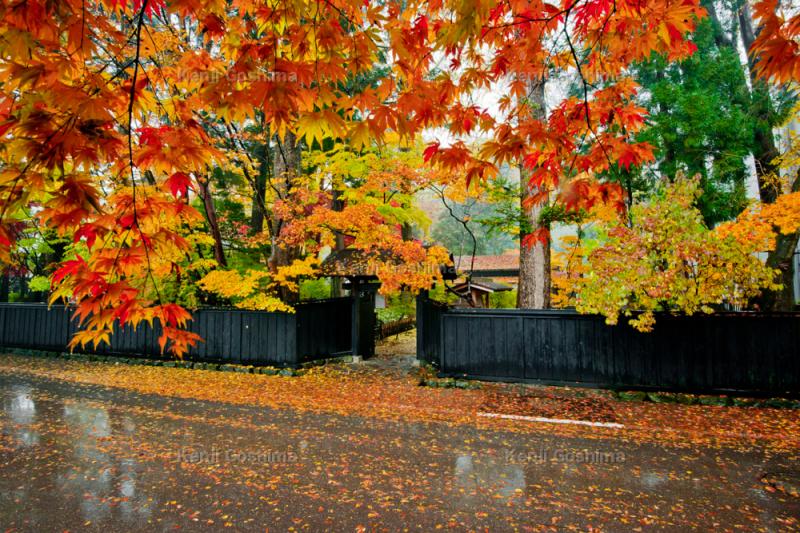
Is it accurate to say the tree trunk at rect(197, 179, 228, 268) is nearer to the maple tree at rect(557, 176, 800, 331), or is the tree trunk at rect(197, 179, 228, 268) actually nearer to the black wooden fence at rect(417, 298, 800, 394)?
the black wooden fence at rect(417, 298, 800, 394)

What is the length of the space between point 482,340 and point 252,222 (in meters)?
12.2

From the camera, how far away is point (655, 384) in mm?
8648

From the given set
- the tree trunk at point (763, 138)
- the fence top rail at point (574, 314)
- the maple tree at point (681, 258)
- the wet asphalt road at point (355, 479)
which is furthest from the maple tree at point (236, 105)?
the tree trunk at point (763, 138)

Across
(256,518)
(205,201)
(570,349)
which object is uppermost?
(205,201)

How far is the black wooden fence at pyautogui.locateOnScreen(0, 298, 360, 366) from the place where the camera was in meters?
11.6

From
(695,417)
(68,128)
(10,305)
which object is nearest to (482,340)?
(695,417)

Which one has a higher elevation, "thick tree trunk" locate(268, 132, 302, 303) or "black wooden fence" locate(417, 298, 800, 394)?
"thick tree trunk" locate(268, 132, 302, 303)

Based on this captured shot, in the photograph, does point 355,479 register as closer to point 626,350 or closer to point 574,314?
point 574,314

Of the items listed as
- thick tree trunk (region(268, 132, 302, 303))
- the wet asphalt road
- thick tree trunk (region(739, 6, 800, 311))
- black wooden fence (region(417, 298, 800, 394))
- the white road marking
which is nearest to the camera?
the wet asphalt road

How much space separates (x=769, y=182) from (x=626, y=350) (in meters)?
6.04

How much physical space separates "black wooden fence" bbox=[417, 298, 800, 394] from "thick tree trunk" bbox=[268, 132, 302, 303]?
16.8 ft

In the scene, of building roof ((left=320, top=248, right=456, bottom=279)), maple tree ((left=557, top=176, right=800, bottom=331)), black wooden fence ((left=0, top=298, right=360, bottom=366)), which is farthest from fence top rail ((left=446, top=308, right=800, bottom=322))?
black wooden fence ((left=0, top=298, right=360, bottom=366))

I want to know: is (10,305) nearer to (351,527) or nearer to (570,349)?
(351,527)

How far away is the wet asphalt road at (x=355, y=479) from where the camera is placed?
13.8 feet
